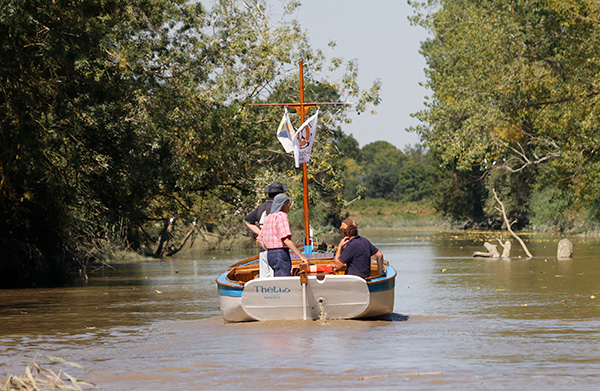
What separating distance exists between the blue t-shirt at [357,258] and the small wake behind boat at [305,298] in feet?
0.83

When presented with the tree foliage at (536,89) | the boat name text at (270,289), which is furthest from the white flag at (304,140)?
the tree foliage at (536,89)

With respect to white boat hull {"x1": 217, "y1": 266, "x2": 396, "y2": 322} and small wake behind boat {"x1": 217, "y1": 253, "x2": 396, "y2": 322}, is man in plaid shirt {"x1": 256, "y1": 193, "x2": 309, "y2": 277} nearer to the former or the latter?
small wake behind boat {"x1": 217, "y1": 253, "x2": 396, "y2": 322}

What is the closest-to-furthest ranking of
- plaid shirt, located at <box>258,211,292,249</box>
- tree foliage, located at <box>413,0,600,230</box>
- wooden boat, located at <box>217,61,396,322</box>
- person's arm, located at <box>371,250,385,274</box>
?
wooden boat, located at <box>217,61,396,322</box> < plaid shirt, located at <box>258,211,292,249</box> < person's arm, located at <box>371,250,385,274</box> < tree foliage, located at <box>413,0,600,230</box>

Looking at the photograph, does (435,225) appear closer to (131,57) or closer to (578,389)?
(131,57)

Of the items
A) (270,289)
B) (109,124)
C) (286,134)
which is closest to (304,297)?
(270,289)

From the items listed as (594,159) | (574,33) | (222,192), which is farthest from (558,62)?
(222,192)

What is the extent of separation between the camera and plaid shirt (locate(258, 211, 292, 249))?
12.7 meters

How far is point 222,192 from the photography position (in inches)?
1140

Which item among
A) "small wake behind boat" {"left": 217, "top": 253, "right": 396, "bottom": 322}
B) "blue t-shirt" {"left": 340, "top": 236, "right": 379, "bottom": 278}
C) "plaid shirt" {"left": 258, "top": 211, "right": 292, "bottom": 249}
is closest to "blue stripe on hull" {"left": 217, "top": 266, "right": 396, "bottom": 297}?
"small wake behind boat" {"left": 217, "top": 253, "right": 396, "bottom": 322}

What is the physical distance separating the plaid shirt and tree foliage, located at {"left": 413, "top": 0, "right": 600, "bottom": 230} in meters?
20.3

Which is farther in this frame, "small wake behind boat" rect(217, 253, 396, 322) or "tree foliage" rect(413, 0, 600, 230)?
"tree foliage" rect(413, 0, 600, 230)

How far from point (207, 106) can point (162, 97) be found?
199 cm

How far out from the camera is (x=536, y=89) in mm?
36406

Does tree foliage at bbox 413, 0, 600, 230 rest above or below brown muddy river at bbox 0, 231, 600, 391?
above
